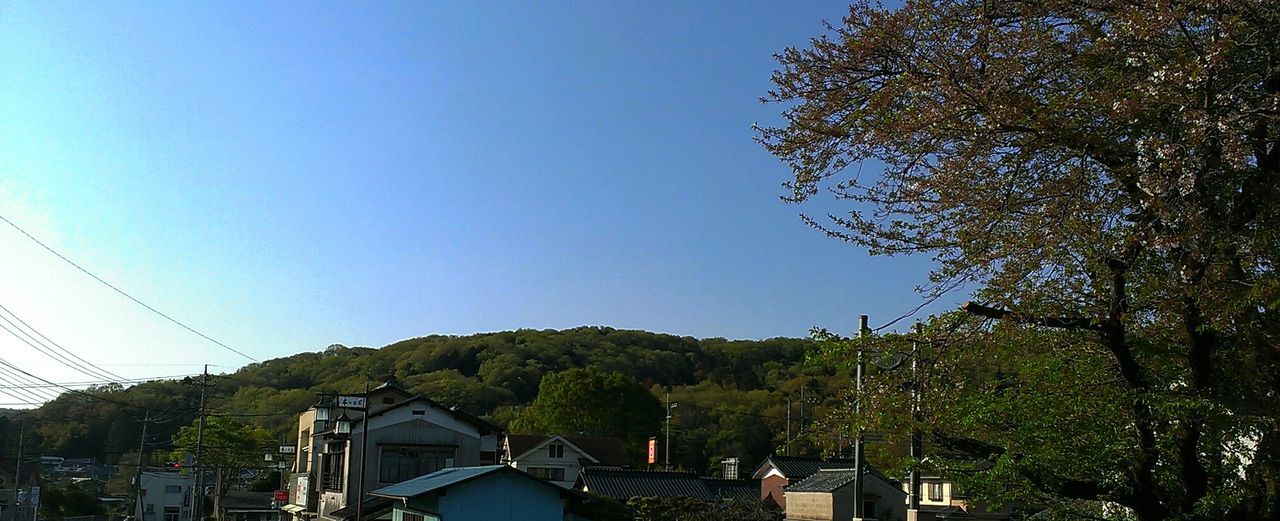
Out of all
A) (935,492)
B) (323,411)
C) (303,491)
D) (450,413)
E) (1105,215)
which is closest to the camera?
(1105,215)

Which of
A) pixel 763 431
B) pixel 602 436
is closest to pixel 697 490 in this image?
pixel 602 436

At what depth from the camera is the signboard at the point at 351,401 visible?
33312 mm

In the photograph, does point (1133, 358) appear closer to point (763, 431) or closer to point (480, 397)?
point (763, 431)

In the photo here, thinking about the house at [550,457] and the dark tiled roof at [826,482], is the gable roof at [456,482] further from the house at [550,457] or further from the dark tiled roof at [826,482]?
the house at [550,457]

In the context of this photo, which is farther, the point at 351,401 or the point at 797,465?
the point at 797,465

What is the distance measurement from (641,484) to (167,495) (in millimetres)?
43305

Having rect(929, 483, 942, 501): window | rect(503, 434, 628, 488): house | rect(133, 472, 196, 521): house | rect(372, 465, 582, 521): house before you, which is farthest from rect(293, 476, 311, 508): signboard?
rect(133, 472, 196, 521): house

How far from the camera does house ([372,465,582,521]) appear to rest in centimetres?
2294

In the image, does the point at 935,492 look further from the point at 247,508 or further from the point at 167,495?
the point at 167,495

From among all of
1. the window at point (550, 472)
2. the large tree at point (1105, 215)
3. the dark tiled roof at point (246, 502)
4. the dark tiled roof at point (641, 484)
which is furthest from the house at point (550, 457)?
the large tree at point (1105, 215)

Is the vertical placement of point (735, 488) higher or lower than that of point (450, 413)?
lower

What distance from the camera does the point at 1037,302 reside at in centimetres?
780

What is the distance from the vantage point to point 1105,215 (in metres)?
8.05

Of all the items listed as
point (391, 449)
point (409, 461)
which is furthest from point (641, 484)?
point (391, 449)
